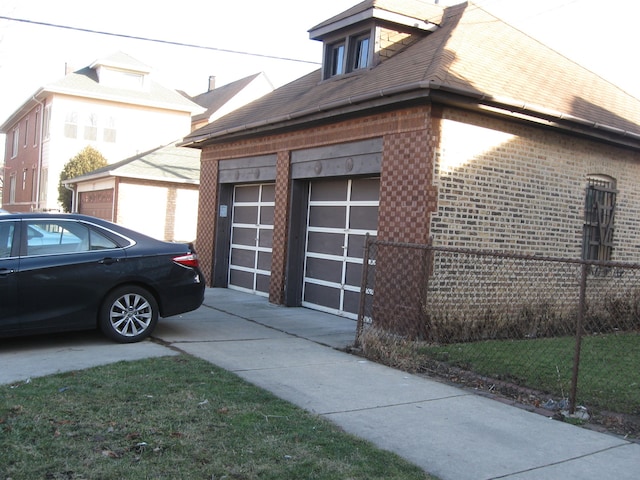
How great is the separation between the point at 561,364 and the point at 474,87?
394 cm

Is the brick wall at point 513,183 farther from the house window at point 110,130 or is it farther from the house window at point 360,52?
the house window at point 110,130

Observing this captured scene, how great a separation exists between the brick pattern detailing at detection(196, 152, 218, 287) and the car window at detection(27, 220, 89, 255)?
22.5ft

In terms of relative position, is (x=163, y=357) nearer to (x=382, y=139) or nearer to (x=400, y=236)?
(x=400, y=236)

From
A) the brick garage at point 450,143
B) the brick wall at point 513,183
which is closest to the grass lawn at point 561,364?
the brick garage at point 450,143

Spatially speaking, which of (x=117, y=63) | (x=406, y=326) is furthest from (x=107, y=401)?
(x=117, y=63)

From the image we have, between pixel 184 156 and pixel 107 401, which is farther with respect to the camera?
pixel 184 156

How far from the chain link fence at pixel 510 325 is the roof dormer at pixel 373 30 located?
408 centimetres

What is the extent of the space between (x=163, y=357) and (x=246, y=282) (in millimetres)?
7014

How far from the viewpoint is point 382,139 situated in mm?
9758

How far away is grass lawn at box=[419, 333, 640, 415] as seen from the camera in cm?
641

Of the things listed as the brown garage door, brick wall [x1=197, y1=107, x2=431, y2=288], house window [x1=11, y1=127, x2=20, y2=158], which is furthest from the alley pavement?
house window [x1=11, y1=127, x2=20, y2=158]

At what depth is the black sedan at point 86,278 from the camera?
24.0ft

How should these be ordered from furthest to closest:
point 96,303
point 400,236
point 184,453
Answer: point 400,236 < point 96,303 < point 184,453

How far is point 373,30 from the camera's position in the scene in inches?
458
